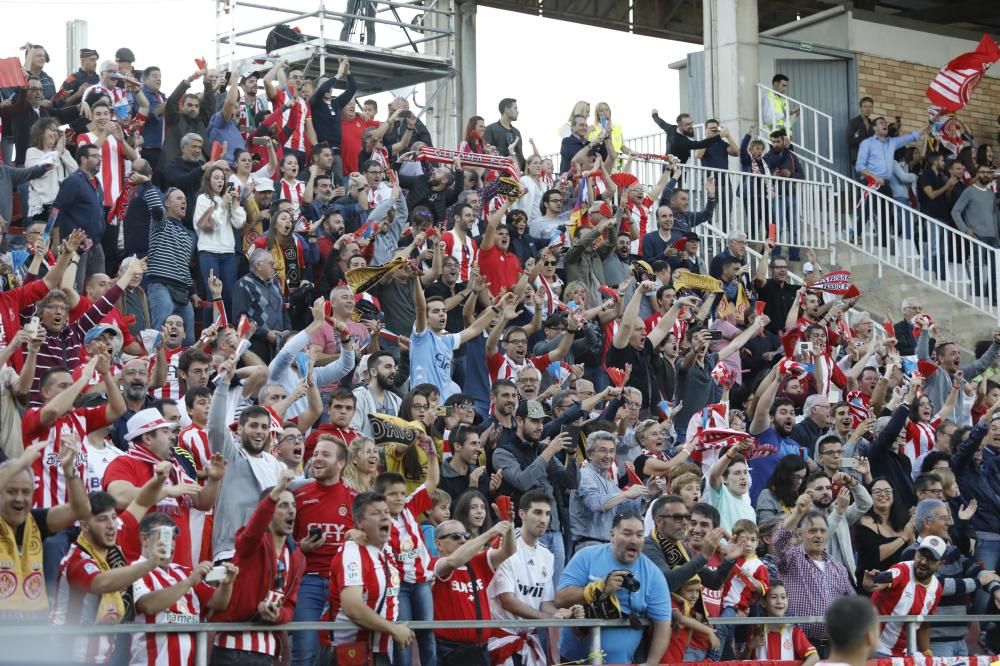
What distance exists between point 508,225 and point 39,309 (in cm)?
644

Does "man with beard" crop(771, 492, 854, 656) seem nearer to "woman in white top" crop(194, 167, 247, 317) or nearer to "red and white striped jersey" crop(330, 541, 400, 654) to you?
"red and white striped jersey" crop(330, 541, 400, 654)

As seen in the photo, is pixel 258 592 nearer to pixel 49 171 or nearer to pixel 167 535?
pixel 167 535

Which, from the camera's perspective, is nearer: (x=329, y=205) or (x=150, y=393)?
(x=150, y=393)

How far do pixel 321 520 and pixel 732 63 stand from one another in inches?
580

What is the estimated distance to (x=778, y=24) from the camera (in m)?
28.9

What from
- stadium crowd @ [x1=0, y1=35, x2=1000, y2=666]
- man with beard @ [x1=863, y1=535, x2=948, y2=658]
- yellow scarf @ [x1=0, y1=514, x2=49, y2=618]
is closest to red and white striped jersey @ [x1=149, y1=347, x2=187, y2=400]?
stadium crowd @ [x1=0, y1=35, x2=1000, y2=666]

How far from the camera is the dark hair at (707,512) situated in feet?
33.9

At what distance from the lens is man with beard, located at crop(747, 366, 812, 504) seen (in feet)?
42.7

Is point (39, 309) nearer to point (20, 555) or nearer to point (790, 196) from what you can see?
point (20, 555)

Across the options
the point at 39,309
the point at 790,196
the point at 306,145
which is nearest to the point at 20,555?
the point at 39,309

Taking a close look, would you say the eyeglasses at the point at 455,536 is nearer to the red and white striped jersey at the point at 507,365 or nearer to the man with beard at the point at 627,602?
the man with beard at the point at 627,602

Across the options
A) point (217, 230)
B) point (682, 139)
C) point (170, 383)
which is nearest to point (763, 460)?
point (170, 383)

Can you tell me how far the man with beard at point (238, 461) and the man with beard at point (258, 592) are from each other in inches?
22.3

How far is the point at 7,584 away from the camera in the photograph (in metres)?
8.03
